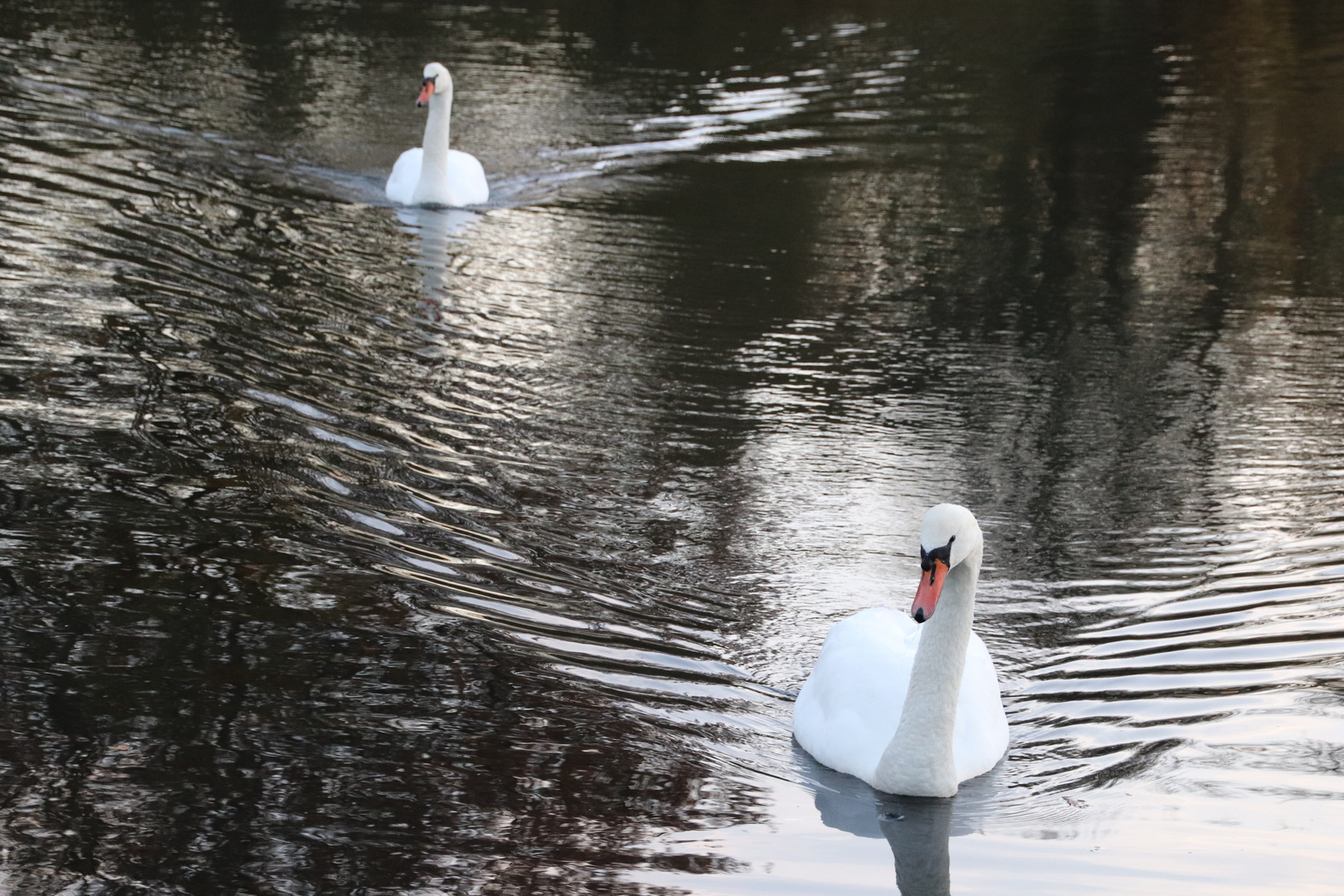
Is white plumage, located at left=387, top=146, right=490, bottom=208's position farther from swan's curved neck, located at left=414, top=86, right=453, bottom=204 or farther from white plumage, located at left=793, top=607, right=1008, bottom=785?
white plumage, located at left=793, top=607, right=1008, bottom=785

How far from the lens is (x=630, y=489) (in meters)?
8.78

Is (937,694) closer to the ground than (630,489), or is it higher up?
higher up

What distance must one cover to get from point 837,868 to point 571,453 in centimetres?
413

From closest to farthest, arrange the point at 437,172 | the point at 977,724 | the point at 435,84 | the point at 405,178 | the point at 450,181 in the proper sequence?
the point at 977,724
the point at 437,172
the point at 450,181
the point at 405,178
the point at 435,84

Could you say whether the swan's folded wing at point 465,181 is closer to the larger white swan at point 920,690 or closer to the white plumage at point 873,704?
the larger white swan at point 920,690

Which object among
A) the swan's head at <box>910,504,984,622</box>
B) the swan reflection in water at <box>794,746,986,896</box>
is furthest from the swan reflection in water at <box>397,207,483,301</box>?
the swan's head at <box>910,504,984,622</box>

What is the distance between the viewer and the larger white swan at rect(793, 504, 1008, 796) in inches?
226

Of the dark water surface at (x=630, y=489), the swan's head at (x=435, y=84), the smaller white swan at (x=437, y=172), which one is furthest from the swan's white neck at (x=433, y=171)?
the swan's head at (x=435, y=84)

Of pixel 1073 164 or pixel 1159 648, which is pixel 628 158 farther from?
pixel 1159 648

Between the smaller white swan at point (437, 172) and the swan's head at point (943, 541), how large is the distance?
1042cm

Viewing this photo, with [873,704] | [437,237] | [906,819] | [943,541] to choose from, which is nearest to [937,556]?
[943,541]

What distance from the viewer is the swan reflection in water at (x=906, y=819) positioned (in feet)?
18.1

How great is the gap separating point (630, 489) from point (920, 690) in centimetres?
318

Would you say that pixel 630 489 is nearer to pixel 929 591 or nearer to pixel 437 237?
pixel 929 591
